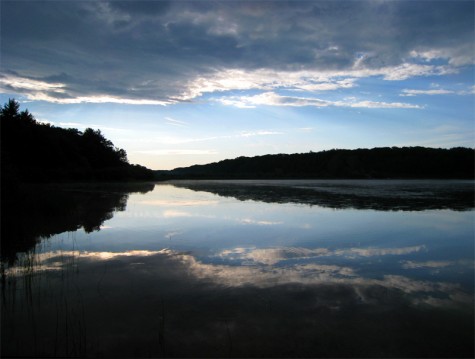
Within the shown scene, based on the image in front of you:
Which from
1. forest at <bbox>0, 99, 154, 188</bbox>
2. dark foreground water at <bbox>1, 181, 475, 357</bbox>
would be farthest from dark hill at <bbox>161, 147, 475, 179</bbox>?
dark foreground water at <bbox>1, 181, 475, 357</bbox>

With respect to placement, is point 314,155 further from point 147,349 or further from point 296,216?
point 147,349

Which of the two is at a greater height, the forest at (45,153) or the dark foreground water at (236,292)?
the forest at (45,153)

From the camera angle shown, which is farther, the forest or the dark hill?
the dark hill

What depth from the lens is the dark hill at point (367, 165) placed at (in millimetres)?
101375

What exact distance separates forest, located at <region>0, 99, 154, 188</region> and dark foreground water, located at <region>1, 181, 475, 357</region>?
26.2 metres

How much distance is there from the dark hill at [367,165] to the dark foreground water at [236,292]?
94195mm

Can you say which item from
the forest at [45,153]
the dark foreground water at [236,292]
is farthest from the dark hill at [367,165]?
the dark foreground water at [236,292]

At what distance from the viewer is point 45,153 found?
49938 mm

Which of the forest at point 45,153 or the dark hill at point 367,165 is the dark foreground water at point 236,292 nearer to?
the forest at point 45,153

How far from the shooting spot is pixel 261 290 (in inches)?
255

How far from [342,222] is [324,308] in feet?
32.9

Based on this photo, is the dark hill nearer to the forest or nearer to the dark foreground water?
the forest

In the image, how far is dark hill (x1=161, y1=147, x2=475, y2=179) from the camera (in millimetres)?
101375

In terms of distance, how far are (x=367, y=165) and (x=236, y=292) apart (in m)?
118
